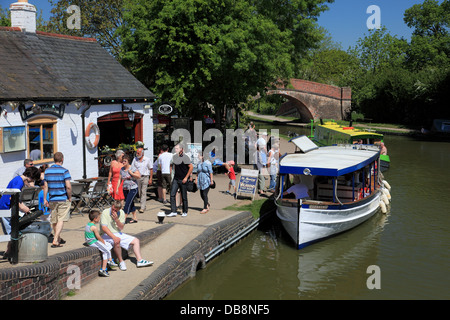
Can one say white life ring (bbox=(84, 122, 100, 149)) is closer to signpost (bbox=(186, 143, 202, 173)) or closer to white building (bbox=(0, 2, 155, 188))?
white building (bbox=(0, 2, 155, 188))

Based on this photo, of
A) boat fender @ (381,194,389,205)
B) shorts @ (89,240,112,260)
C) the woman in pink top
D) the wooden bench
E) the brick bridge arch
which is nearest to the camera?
shorts @ (89,240,112,260)

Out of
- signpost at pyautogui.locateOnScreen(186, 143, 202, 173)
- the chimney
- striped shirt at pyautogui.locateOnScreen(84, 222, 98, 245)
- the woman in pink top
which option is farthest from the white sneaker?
the chimney

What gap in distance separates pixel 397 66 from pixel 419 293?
183ft

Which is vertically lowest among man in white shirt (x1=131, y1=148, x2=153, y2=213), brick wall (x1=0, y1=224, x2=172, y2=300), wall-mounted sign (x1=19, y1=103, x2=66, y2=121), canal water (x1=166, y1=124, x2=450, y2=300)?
canal water (x1=166, y1=124, x2=450, y2=300)

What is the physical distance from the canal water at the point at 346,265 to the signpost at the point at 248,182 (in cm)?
120

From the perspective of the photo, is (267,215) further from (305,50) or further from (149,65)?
(305,50)

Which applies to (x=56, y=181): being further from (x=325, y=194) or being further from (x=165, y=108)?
(x=165, y=108)

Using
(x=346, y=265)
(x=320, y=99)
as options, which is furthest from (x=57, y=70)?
(x=320, y=99)

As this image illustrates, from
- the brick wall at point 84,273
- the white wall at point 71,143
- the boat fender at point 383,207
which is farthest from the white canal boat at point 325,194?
the white wall at point 71,143

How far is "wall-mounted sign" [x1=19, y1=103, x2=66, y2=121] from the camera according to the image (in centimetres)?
1351

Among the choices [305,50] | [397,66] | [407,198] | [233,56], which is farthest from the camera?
[397,66]

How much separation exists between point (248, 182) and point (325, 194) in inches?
96.3

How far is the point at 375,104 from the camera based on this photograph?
5688cm
